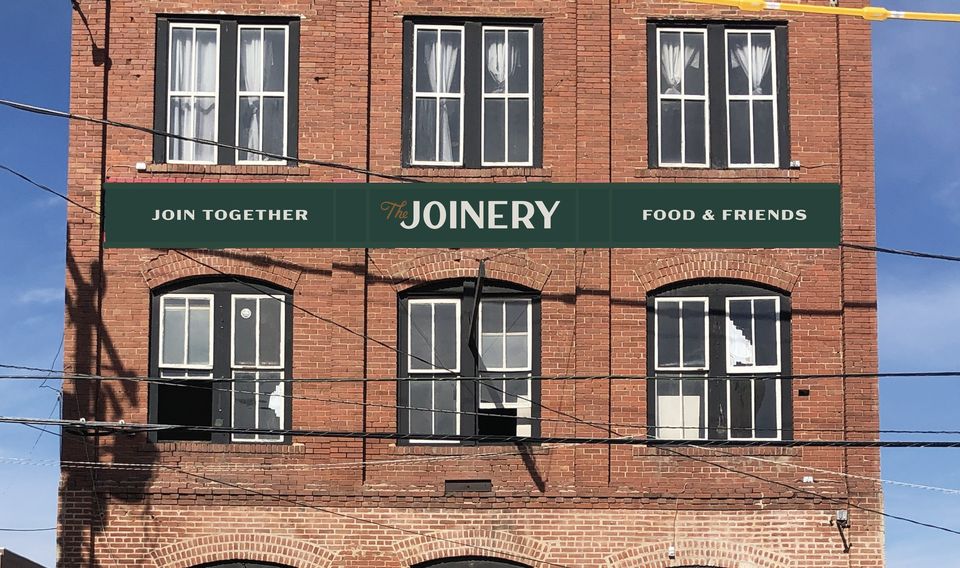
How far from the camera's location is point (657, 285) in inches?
805

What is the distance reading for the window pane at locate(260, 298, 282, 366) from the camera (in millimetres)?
20344

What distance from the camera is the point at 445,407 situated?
66.6 feet

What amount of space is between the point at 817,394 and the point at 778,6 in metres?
5.51

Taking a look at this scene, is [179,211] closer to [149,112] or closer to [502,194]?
[149,112]

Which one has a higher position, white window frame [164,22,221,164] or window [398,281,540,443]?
white window frame [164,22,221,164]

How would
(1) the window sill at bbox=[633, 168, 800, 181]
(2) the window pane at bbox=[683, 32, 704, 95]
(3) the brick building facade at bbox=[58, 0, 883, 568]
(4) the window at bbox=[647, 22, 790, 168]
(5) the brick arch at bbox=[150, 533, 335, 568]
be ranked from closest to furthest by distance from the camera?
(5) the brick arch at bbox=[150, 533, 335, 568]
(3) the brick building facade at bbox=[58, 0, 883, 568]
(1) the window sill at bbox=[633, 168, 800, 181]
(4) the window at bbox=[647, 22, 790, 168]
(2) the window pane at bbox=[683, 32, 704, 95]

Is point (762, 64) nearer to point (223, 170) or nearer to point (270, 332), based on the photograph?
point (223, 170)

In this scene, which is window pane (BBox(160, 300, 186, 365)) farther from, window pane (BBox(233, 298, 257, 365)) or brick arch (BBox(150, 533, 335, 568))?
brick arch (BBox(150, 533, 335, 568))

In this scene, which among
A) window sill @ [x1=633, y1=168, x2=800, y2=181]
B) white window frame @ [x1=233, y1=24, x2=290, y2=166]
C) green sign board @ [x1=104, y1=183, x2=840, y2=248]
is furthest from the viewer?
white window frame @ [x1=233, y1=24, x2=290, y2=166]

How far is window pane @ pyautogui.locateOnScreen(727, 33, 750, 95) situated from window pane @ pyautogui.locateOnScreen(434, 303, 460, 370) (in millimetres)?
5361

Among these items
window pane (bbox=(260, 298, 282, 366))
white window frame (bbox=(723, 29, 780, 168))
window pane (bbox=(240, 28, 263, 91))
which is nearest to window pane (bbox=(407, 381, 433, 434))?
window pane (bbox=(260, 298, 282, 366))

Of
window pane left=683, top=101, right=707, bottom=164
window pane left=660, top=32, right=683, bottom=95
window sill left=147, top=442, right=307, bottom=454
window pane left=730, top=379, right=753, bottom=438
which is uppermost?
window pane left=660, top=32, right=683, bottom=95

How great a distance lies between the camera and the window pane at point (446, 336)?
20.3m

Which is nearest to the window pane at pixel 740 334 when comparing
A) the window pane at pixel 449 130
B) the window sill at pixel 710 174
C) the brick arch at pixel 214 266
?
the window sill at pixel 710 174
